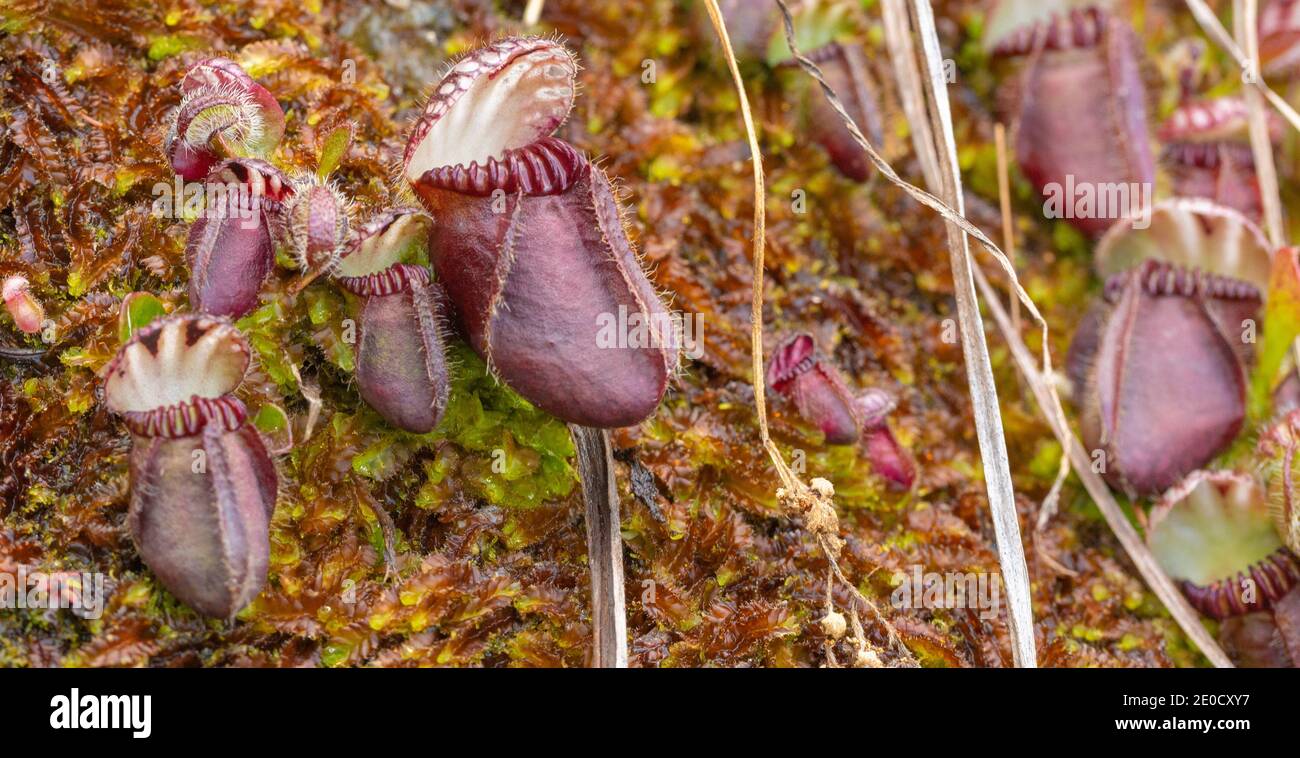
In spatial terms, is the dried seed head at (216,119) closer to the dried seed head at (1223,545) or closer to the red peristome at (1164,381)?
the red peristome at (1164,381)

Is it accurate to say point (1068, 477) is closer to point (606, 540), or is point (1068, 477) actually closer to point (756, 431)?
point (756, 431)

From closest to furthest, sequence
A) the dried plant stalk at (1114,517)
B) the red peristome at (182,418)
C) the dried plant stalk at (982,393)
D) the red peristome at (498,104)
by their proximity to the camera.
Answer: the red peristome at (182,418), the red peristome at (498,104), the dried plant stalk at (982,393), the dried plant stalk at (1114,517)

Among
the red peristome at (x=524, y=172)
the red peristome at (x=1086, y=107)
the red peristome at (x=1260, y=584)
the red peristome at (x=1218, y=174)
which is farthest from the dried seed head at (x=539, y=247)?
the red peristome at (x=1218, y=174)

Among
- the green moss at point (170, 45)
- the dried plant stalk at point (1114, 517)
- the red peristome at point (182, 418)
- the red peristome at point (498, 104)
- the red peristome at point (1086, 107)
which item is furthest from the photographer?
the red peristome at point (1086, 107)

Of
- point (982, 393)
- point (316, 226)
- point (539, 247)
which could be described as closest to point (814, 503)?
point (982, 393)

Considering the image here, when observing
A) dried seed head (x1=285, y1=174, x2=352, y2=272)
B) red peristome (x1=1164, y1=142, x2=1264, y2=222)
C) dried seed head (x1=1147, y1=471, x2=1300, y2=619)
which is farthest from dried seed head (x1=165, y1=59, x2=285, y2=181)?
red peristome (x1=1164, y1=142, x2=1264, y2=222)

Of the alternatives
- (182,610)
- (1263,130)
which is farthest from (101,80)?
(1263,130)

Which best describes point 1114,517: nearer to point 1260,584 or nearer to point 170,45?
point 1260,584

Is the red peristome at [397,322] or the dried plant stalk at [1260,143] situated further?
the dried plant stalk at [1260,143]
